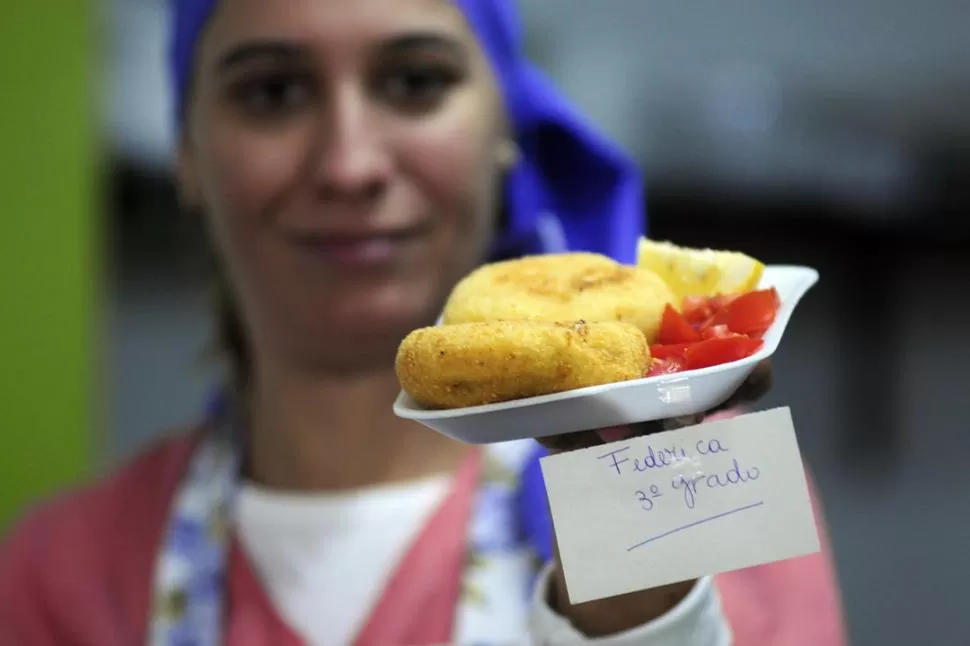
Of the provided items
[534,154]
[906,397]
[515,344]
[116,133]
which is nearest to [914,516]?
[906,397]

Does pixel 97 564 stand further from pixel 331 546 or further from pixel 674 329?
pixel 674 329

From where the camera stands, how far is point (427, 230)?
0.61 m

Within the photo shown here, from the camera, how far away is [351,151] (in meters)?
0.56

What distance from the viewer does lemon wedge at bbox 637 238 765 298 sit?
405mm

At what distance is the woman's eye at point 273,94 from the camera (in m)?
0.60

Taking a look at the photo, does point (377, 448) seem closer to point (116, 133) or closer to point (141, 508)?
point (141, 508)

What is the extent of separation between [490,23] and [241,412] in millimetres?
374

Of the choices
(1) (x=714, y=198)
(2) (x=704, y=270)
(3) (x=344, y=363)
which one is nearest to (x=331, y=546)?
(3) (x=344, y=363)

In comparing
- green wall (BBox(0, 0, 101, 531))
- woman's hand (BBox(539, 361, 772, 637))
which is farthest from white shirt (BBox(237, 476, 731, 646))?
green wall (BBox(0, 0, 101, 531))

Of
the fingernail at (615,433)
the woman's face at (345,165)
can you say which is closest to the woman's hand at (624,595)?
the fingernail at (615,433)

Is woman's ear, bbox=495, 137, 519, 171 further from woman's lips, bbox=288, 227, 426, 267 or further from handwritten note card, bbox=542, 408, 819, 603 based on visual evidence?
handwritten note card, bbox=542, 408, 819, 603

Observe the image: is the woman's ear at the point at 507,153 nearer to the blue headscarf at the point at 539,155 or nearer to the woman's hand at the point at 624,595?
the blue headscarf at the point at 539,155

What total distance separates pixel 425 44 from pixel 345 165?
0.36ft

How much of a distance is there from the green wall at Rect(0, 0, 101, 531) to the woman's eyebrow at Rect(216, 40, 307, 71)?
70 cm
